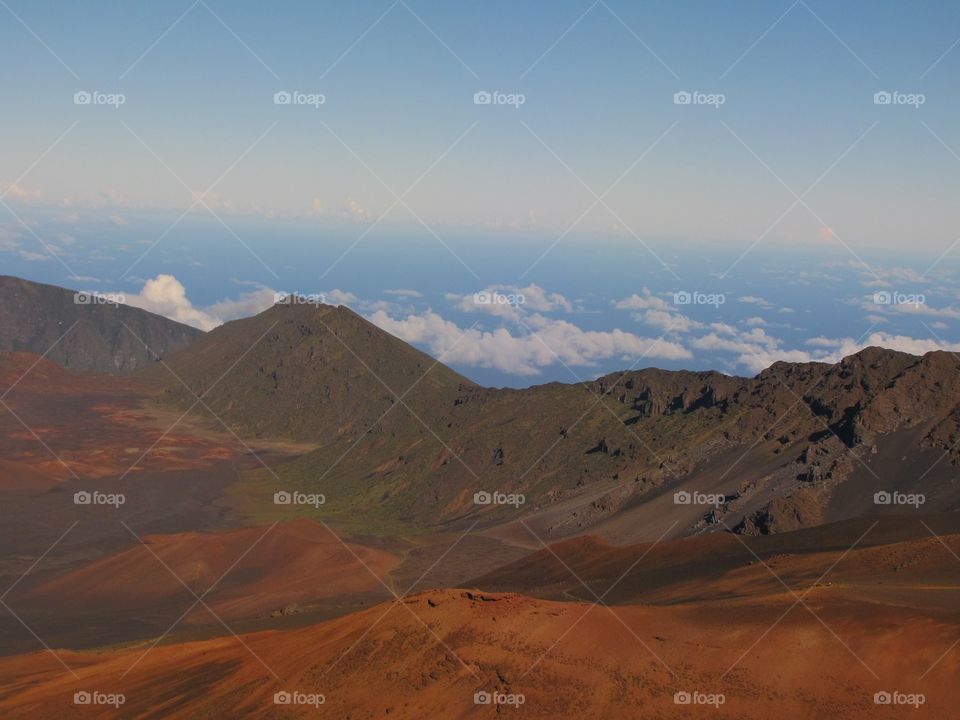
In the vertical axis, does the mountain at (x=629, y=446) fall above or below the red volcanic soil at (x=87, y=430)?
below

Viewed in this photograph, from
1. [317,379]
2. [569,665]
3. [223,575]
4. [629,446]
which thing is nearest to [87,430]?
[317,379]

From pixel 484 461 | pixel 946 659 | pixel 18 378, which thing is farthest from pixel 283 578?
pixel 18 378

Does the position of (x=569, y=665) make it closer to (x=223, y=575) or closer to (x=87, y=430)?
(x=223, y=575)

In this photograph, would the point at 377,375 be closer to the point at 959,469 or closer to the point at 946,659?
the point at 959,469

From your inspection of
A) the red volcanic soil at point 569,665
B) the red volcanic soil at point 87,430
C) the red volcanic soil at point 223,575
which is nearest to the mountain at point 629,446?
the red volcanic soil at point 87,430

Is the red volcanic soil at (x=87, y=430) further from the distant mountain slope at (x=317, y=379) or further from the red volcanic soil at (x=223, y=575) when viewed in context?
the red volcanic soil at (x=223, y=575)
